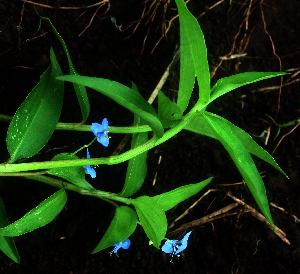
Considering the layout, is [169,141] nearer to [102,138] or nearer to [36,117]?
[102,138]

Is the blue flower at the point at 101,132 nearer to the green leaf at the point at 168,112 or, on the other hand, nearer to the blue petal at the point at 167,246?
the green leaf at the point at 168,112

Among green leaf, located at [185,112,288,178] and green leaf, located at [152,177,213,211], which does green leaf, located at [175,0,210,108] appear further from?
green leaf, located at [152,177,213,211]

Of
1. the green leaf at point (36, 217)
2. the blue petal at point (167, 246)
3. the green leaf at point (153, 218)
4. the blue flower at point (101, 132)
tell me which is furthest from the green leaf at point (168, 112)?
the blue petal at point (167, 246)

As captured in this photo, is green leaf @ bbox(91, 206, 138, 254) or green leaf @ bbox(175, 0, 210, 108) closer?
green leaf @ bbox(175, 0, 210, 108)

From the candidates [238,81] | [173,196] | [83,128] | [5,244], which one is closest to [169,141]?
[173,196]

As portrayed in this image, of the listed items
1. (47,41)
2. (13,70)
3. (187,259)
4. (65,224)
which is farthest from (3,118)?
(187,259)

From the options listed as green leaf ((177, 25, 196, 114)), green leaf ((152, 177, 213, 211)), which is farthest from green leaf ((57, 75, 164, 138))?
green leaf ((152, 177, 213, 211))

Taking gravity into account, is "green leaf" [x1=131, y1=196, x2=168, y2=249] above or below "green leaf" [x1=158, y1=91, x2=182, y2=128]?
below
